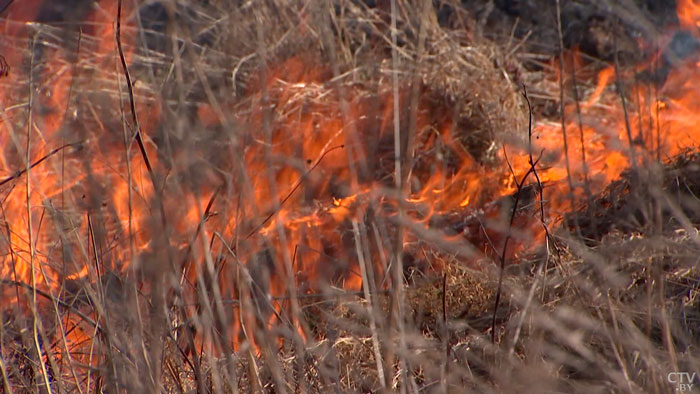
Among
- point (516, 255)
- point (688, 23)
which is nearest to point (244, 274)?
point (516, 255)

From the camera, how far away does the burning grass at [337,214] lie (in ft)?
5.67

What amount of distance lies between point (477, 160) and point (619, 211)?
199 centimetres

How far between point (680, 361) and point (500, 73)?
3.64 meters

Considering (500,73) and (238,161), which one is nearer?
(238,161)

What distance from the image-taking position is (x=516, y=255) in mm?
3443

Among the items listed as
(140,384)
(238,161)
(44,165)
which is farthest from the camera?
(44,165)

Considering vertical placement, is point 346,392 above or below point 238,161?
below

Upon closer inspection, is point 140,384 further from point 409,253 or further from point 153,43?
point 153,43

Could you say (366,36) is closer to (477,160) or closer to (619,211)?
(477,160)

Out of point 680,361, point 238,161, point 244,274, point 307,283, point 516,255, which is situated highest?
point 238,161

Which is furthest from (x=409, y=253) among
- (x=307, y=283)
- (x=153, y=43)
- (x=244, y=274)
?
(x=153, y=43)

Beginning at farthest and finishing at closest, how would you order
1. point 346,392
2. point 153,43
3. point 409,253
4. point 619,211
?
1. point 153,43
2. point 409,253
3. point 619,211
4. point 346,392

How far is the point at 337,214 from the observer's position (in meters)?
4.48

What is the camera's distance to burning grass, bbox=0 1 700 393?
5.67ft
